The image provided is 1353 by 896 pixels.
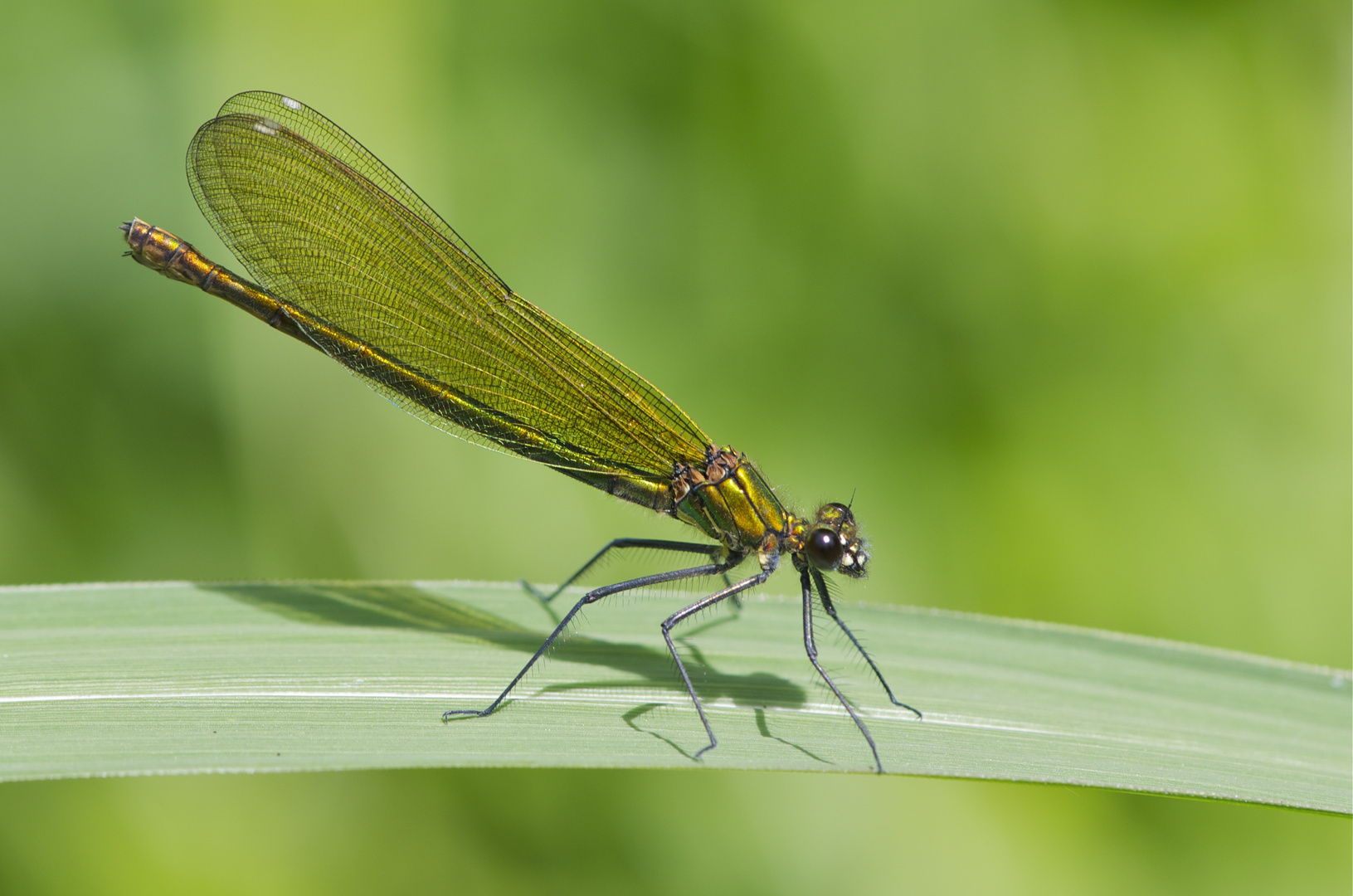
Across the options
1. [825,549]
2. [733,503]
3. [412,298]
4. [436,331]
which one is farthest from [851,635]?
[412,298]

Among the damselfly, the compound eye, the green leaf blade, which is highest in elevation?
the damselfly

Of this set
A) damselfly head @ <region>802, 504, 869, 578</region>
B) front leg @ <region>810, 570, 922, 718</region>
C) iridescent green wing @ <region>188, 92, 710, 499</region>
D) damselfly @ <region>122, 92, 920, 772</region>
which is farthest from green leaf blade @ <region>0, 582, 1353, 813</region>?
iridescent green wing @ <region>188, 92, 710, 499</region>

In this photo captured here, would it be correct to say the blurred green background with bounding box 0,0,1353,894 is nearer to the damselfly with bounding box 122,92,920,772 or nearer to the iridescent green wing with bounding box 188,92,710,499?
the damselfly with bounding box 122,92,920,772

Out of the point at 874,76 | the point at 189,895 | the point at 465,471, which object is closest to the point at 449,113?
the point at 465,471

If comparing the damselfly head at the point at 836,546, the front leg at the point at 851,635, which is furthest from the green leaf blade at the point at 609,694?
the damselfly head at the point at 836,546

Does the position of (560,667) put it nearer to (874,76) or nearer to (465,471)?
(465,471)
